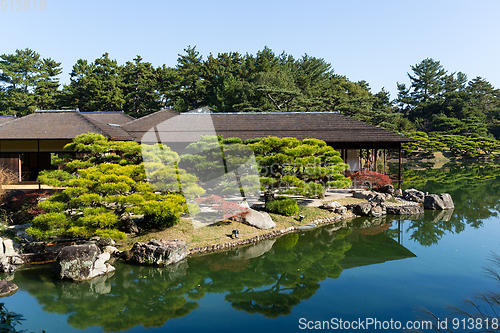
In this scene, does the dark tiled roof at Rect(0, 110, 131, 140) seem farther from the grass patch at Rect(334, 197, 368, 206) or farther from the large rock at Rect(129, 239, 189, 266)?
the grass patch at Rect(334, 197, 368, 206)

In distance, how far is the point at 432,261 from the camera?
766 centimetres

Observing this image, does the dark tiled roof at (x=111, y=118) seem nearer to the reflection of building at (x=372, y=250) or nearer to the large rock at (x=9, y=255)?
the large rock at (x=9, y=255)

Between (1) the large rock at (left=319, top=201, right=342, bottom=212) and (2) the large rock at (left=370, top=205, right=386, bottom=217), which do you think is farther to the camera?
(2) the large rock at (left=370, top=205, right=386, bottom=217)

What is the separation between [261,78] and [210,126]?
12472 mm

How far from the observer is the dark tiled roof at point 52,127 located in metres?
12.6

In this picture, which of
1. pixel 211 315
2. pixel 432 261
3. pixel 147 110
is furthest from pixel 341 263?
pixel 147 110

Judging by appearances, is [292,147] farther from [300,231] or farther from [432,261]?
[432,261]

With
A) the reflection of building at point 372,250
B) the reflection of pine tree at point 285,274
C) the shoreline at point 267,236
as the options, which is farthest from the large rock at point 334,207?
the reflection of pine tree at point 285,274

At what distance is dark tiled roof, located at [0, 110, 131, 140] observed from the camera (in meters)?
12.6

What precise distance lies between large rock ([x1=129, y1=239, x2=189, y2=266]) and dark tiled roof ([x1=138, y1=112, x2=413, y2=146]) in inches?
320

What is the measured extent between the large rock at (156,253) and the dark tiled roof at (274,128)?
8.14m

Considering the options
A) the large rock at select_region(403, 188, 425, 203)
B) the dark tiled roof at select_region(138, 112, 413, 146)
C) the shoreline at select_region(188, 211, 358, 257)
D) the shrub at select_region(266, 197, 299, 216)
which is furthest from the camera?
the dark tiled roof at select_region(138, 112, 413, 146)

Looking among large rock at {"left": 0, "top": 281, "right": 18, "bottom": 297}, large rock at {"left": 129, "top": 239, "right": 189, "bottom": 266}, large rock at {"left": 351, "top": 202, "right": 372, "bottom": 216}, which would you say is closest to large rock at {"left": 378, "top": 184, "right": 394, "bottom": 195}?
large rock at {"left": 351, "top": 202, "right": 372, "bottom": 216}

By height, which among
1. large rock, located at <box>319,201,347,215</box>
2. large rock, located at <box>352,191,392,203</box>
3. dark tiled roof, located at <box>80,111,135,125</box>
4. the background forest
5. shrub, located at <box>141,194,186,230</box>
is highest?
the background forest
